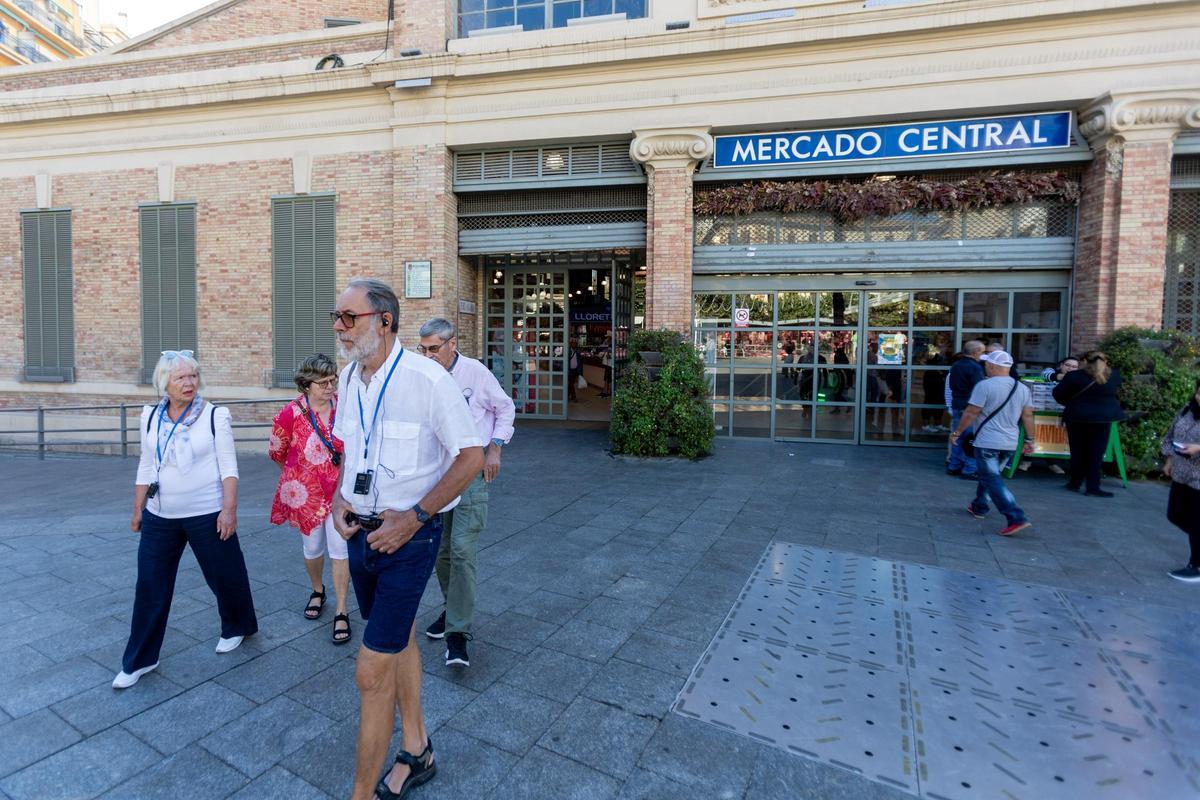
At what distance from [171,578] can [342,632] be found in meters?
0.95

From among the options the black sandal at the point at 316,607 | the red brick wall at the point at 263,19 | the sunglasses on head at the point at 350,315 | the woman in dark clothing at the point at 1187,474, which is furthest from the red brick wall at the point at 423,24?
the woman in dark clothing at the point at 1187,474

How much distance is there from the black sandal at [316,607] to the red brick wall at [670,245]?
705 cm

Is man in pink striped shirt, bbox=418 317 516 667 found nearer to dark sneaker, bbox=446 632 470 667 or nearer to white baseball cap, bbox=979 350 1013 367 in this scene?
dark sneaker, bbox=446 632 470 667

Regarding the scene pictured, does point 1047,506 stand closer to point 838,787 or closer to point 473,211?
point 838,787

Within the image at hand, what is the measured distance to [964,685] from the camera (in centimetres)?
330

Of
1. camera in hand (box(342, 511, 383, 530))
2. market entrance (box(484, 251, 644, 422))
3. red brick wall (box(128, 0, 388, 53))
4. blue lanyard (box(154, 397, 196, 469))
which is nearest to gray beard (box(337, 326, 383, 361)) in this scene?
camera in hand (box(342, 511, 383, 530))

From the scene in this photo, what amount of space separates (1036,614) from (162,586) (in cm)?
525

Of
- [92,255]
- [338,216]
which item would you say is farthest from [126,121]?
[338,216]

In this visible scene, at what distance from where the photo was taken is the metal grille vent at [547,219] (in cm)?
1101

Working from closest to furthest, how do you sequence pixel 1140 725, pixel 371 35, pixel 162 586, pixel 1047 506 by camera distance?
1. pixel 1140 725
2. pixel 162 586
3. pixel 1047 506
4. pixel 371 35

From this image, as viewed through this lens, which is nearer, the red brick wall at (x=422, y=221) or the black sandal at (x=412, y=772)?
the black sandal at (x=412, y=772)

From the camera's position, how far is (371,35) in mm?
11328

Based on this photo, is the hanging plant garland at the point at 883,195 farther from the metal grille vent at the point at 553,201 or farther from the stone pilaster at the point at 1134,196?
the metal grille vent at the point at 553,201

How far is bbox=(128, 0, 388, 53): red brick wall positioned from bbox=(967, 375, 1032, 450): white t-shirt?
1392 cm
